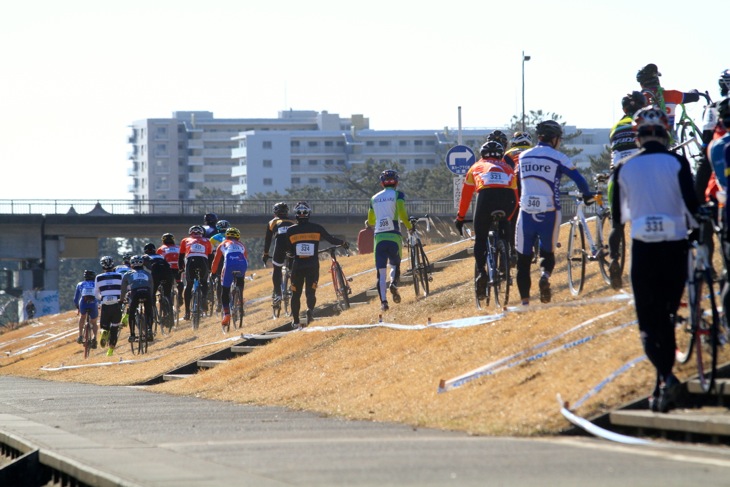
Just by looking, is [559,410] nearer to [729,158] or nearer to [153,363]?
[729,158]

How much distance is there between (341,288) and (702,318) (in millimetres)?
14627

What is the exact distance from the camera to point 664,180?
33.7 ft

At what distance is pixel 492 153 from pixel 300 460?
8.72m

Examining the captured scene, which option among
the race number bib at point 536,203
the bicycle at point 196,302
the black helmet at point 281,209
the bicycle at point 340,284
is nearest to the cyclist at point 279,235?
the black helmet at point 281,209

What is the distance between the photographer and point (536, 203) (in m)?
15.6

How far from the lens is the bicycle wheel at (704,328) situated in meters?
9.82

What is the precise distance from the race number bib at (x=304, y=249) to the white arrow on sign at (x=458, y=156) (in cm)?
718

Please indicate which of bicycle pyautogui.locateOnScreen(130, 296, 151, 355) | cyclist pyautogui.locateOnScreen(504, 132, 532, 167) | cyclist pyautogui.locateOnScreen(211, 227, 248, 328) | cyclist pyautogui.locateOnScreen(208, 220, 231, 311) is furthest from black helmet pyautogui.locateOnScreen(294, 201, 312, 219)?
bicycle pyautogui.locateOnScreen(130, 296, 151, 355)

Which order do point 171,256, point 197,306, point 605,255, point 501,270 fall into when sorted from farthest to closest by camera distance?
point 171,256, point 197,306, point 501,270, point 605,255

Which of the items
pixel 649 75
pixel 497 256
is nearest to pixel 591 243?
pixel 497 256

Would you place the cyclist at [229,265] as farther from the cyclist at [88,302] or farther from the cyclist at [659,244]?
the cyclist at [659,244]

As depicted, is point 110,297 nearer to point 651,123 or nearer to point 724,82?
point 724,82

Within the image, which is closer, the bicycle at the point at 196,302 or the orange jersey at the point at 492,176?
the orange jersey at the point at 492,176

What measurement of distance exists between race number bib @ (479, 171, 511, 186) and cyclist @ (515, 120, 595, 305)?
1.15m
